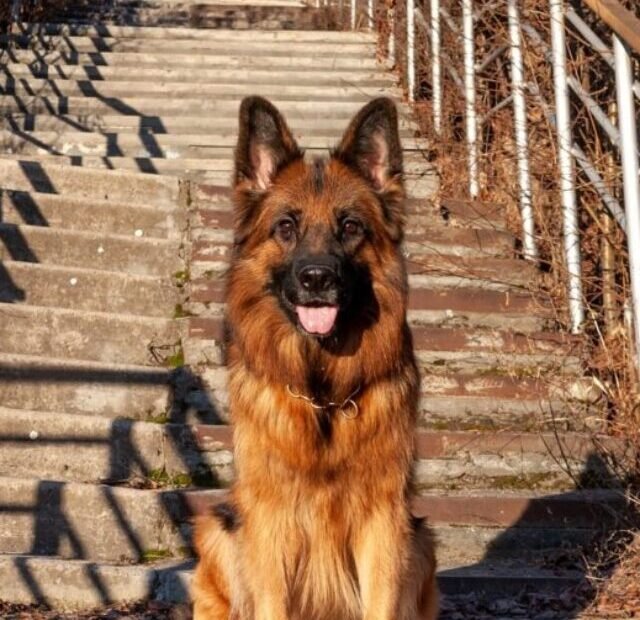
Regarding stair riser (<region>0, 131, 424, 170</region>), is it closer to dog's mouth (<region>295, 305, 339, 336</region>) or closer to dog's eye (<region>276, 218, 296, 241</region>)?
dog's eye (<region>276, 218, 296, 241</region>)

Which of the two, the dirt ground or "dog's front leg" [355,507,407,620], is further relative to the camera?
the dirt ground

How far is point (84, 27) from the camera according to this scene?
13.8 metres

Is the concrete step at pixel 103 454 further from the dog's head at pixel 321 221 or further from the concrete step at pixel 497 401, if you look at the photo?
the dog's head at pixel 321 221

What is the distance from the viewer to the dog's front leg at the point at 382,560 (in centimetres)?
465

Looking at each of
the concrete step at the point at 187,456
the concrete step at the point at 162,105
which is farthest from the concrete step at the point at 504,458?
the concrete step at the point at 162,105

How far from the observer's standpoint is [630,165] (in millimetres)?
6223

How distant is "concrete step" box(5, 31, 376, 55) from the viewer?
13.2 meters

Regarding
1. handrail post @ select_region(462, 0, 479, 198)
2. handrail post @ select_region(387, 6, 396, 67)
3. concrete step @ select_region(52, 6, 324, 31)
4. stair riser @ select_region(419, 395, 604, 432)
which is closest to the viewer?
stair riser @ select_region(419, 395, 604, 432)

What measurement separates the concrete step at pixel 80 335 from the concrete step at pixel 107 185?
1.75m

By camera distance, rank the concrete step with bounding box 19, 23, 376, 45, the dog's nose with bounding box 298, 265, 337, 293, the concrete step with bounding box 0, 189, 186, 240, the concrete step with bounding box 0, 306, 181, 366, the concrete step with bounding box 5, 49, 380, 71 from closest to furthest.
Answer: the dog's nose with bounding box 298, 265, 337, 293 → the concrete step with bounding box 0, 306, 181, 366 → the concrete step with bounding box 0, 189, 186, 240 → the concrete step with bounding box 5, 49, 380, 71 → the concrete step with bounding box 19, 23, 376, 45

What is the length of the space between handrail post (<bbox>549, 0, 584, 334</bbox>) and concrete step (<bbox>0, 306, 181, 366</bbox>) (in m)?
2.50

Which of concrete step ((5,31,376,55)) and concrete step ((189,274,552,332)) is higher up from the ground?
concrete step ((5,31,376,55))

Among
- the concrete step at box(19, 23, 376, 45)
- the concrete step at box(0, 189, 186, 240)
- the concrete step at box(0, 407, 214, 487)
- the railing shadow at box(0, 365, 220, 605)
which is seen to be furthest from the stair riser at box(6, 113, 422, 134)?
the concrete step at box(0, 407, 214, 487)

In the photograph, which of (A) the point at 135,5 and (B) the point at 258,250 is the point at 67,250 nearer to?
(B) the point at 258,250
